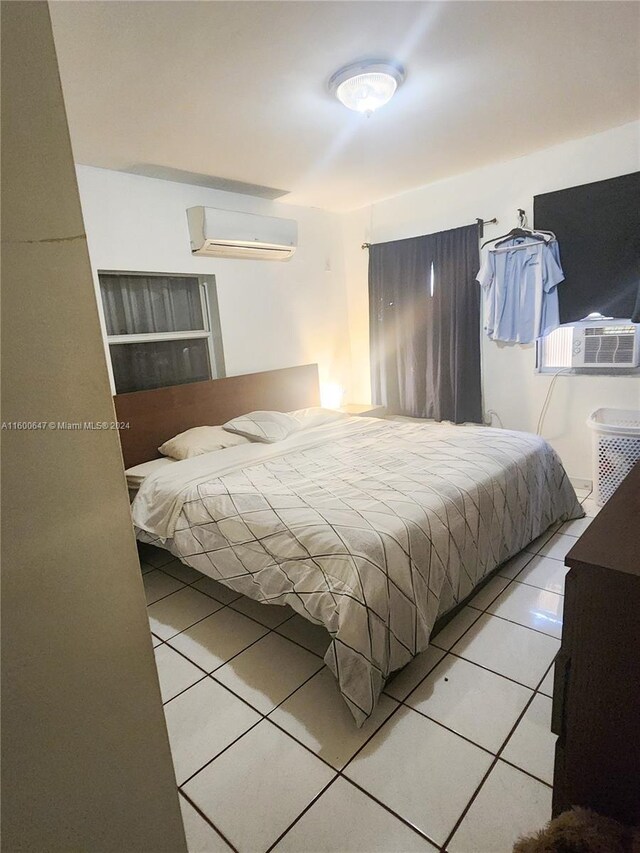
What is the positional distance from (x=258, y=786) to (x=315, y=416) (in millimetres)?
2631

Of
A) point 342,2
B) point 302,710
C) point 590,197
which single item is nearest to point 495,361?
point 590,197

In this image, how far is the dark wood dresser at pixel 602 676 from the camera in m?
0.90

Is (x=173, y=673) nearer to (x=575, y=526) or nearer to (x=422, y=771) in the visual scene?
(x=422, y=771)

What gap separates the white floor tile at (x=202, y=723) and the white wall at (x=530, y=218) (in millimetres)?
3010

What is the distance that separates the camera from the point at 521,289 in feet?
11.4

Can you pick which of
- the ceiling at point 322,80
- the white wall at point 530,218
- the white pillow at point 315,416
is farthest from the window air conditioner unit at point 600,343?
the white pillow at point 315,416

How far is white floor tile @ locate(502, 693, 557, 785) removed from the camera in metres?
1.42

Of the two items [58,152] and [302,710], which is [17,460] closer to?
[58,152]

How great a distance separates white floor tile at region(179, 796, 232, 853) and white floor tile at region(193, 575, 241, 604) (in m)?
1.11

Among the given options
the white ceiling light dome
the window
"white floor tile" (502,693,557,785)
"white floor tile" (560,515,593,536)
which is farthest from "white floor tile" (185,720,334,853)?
the white ceiling light dome

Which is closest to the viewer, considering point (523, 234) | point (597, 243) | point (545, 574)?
point (545, 574)

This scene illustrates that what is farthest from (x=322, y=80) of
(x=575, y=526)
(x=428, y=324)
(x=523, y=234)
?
(x=575, y=526)

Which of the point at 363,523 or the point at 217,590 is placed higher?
the point at 363,523

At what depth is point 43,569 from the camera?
0.67m
